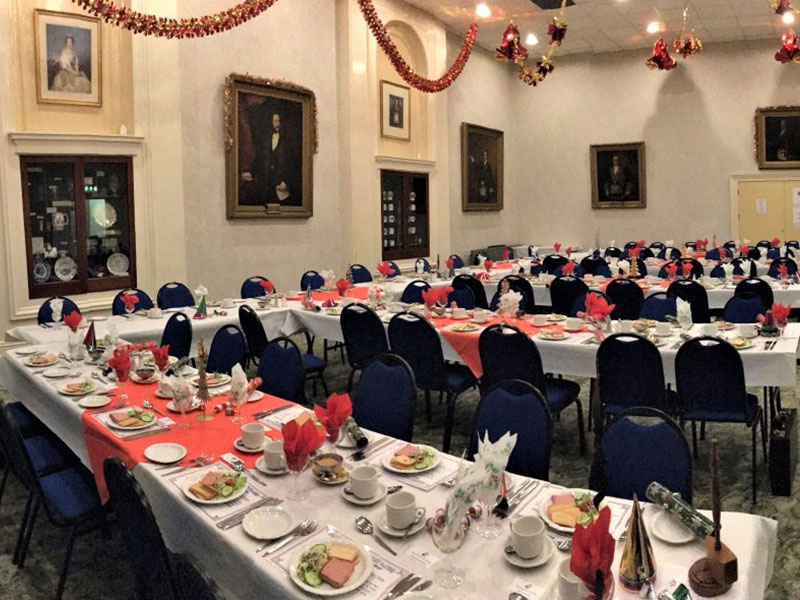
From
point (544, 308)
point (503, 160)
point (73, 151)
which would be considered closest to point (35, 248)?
point (73, 151)

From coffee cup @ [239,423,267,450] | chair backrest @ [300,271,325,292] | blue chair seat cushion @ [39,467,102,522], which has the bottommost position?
blue chair seat cushion @ [39,467,102,522]

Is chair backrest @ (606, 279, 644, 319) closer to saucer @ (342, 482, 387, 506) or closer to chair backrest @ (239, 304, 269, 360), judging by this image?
chair backrest @ (239, 304, 269, 360)

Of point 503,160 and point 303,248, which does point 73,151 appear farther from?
point 503,160

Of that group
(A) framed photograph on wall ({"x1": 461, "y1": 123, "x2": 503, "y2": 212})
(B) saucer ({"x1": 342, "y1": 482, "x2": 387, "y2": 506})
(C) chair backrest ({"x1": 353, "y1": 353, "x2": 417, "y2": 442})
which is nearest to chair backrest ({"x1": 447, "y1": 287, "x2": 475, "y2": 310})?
(C) chair backrest ({"x1": 353, "y1": 353, "x2": 417, "y2": 442})

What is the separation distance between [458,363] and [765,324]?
243 cm

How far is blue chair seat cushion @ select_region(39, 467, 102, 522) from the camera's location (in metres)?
3.35

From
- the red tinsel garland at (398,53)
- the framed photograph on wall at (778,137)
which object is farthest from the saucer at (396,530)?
the framed photograph on wall at (778,137)

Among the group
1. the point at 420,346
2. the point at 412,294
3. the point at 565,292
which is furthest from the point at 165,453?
the point at 565,292

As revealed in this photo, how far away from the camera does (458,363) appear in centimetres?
611

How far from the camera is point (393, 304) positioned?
729 centimetres

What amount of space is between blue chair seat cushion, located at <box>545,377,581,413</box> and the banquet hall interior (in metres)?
0.02

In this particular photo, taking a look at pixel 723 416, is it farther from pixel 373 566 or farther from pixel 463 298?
pixel 463 298

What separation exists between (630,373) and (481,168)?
12054 millimetres
